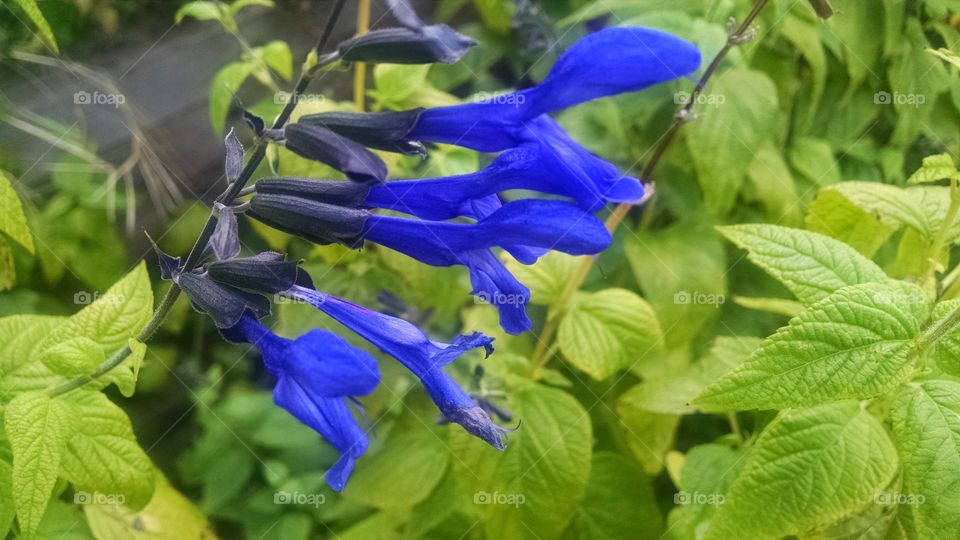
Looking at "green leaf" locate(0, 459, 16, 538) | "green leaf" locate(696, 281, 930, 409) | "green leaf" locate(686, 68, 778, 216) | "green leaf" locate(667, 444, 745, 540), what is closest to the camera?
"green leaf" locate(696, 281, 930, 409)

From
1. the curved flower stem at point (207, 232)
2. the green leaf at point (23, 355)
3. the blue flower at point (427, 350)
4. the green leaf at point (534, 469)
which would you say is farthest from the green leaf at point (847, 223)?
the green leaf at point (23, 355)

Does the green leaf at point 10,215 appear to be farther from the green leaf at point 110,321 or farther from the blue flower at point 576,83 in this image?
the blue flower at point 576,83

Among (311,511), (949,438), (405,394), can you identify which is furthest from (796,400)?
(311,511)

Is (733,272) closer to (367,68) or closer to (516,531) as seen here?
(516,531)

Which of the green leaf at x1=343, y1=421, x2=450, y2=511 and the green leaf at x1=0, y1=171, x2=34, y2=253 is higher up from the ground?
the green leaf at x1=0, y1=171, x2=34, y2=253

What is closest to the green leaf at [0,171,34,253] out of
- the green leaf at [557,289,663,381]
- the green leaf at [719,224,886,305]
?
the green leaf at [557,289,663,381]

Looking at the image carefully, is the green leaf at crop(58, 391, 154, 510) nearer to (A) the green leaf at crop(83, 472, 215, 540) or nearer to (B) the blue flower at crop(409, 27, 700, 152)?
(A) the green leaf at crop(83, 472, 215, 540)
